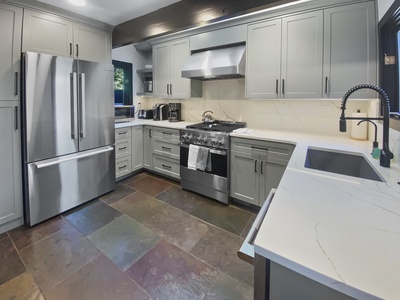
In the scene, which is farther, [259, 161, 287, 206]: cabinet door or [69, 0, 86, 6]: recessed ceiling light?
[259, 161, 287, 206]: cabinet door

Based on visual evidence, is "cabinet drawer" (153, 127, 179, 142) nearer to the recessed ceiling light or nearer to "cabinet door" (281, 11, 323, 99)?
"cabinet door" (281, 11, 323, 99)

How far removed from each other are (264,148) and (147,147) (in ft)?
6.87

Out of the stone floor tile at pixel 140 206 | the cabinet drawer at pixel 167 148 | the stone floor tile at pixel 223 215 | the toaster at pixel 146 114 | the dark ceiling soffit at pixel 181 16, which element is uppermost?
the dark ceiling soffit at pixel 181 16

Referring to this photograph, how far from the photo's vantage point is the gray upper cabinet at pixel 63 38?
2.28 meters

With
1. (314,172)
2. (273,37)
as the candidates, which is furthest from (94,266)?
(273,37)

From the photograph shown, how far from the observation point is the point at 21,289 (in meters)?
1.57

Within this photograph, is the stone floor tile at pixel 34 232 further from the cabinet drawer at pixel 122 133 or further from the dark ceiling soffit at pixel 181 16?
the dark ceiling soffit at pixel 181 16

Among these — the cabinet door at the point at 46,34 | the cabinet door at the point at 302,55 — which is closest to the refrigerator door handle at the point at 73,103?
the cabinet door at the point at 46,34

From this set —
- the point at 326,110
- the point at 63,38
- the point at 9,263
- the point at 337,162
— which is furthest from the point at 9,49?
the point at 326,110

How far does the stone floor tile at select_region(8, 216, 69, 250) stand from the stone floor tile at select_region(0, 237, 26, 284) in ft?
0.20

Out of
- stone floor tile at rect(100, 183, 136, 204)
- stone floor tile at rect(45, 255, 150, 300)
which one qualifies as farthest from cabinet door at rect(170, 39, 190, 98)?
stone floor tile at rect(45, 255, 150, 300)

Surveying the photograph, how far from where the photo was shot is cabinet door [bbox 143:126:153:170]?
376 centimetres

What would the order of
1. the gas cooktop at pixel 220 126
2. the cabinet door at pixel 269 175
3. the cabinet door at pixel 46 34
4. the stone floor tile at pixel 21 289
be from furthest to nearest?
1. the gas cooktop at pixel 220 126
2. the cabinet door at pixel 269 175
3. the cabinet door at pixel 46 34
4. the stone floor tile at pixel 21 289

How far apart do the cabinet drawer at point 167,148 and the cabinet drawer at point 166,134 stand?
65mm
